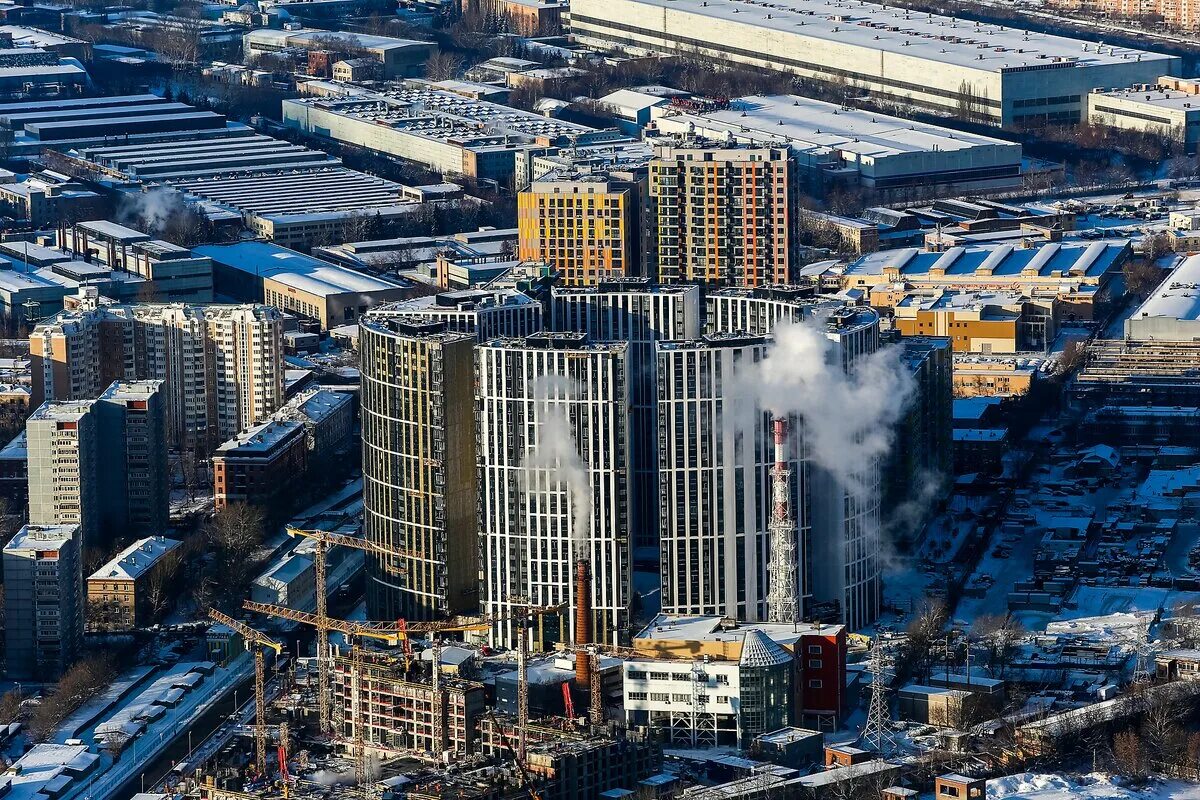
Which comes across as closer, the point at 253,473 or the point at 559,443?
the point at 559,443

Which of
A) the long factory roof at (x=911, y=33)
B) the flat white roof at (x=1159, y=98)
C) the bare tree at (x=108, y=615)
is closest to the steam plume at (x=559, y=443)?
the bare tree at (x=108, y=615)

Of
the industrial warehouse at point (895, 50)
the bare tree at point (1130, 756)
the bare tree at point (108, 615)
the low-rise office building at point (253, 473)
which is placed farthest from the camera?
the industrial warehouse at point (895, 50)

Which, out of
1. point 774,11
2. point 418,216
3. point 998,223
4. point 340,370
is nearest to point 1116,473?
point 340,370

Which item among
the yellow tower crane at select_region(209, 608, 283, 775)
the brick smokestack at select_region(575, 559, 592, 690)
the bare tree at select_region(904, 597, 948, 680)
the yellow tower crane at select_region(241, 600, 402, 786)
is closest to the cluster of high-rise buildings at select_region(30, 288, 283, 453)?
the yellow tower crane at select_region(241, 600, 402, 786)

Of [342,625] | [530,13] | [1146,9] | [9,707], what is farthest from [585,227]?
[1146,9]

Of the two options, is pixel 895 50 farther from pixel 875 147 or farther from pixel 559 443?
pixel 559 443

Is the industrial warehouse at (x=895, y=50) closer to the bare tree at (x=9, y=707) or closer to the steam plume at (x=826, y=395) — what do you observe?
the steam plume at (x=826, y=395)

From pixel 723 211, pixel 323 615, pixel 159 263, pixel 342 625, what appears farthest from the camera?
pixel 159 263
